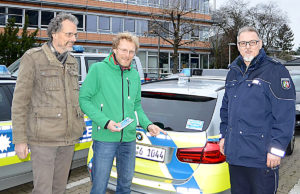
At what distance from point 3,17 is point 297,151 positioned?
88.7 feet

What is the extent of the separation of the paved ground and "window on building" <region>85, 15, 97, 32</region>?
27.6 meters

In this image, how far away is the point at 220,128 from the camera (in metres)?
2.76

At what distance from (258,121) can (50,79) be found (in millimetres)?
1681

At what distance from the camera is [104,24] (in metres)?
32.0

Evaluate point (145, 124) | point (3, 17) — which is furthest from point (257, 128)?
point (3, 17)

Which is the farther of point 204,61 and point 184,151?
point 204,61

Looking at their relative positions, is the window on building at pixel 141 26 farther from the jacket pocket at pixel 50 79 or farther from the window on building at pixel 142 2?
the jacket pocket at pixel 50 79

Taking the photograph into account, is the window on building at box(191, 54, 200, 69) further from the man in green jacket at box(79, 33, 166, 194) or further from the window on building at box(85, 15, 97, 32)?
the man in green jacket at box(79, 33, 166, 194)

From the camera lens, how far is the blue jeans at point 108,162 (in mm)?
2537

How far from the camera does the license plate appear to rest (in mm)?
2770

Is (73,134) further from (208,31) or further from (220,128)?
(208,31)

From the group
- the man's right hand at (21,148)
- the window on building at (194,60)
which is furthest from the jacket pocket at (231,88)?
the window on building at (194,60)

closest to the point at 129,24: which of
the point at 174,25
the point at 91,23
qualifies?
the point at 91,23

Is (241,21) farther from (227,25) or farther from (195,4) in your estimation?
(195,4)
